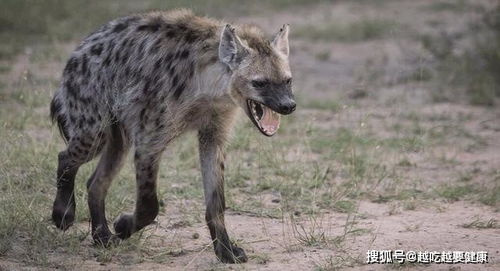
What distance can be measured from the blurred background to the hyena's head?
2.08ft

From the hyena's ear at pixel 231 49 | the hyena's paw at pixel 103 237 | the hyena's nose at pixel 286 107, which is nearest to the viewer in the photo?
the hyena's nose at pixel 286 107

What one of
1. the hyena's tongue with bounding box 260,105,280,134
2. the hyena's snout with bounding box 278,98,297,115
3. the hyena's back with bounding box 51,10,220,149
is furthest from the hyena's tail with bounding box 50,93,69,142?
the hyena's snout with bounding box 278,98,297,115

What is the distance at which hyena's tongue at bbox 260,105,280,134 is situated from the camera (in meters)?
4.15

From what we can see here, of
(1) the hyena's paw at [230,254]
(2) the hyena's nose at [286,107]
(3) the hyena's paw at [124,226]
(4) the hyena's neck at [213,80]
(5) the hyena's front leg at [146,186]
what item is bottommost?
(1) the hyena's paw at [230,254]

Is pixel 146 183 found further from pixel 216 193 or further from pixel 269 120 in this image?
pixel 269 120

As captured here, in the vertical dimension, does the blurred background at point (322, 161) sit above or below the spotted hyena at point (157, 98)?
below

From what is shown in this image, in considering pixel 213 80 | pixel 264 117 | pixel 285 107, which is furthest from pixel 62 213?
pixel 285 107

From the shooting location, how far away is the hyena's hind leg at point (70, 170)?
14.9 feet

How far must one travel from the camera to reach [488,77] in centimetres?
800

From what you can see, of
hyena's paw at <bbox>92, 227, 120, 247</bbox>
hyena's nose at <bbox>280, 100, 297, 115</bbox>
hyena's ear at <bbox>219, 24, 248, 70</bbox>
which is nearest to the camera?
hyena's nose at <bbox>280, 100, 297, 115</bbox>

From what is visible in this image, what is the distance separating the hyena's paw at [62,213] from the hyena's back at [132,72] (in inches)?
11.8

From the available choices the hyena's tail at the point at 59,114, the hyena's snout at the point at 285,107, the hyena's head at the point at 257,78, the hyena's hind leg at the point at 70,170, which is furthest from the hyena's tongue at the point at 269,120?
the hyena's tail at the point at 59,114

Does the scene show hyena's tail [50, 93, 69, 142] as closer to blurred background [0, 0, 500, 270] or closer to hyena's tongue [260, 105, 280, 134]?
blurred background [0, 0, 500, 270]

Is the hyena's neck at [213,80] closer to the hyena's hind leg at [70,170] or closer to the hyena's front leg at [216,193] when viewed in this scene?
the hyena's front leg at [216,193]
